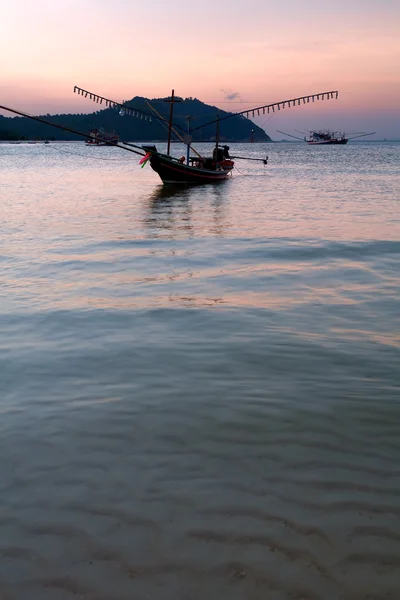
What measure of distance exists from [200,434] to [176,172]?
3669 centimetres

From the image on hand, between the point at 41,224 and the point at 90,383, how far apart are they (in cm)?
1679

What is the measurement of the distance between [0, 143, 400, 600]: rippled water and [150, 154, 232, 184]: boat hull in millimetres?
27346

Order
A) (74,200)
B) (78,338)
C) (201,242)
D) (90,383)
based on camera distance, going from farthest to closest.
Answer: (74,200) < (201,242) < (78,338) < (90,383)

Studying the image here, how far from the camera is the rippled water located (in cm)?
339

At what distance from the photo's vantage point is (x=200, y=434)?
16.5 ft

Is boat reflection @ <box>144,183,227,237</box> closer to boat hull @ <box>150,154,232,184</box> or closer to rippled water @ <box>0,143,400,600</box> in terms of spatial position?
boat hull @ <box>150,154,232,184</box>

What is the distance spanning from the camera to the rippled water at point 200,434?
339 centimetres

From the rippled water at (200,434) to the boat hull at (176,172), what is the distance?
2735 centimetres

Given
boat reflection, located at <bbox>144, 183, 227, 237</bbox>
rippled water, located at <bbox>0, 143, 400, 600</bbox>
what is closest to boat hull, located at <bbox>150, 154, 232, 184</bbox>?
boat reflection, located at <bbox>144, 183, 227, 237</bbox>

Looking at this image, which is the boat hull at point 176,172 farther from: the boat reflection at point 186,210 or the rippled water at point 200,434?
the rippled water at point 200,434

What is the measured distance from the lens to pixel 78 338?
314 inches

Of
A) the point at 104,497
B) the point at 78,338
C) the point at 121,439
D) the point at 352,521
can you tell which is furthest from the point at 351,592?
the point at 78,338

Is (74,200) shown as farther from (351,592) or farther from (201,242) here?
(351,592)

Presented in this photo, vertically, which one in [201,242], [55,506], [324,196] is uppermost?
[324,196]
